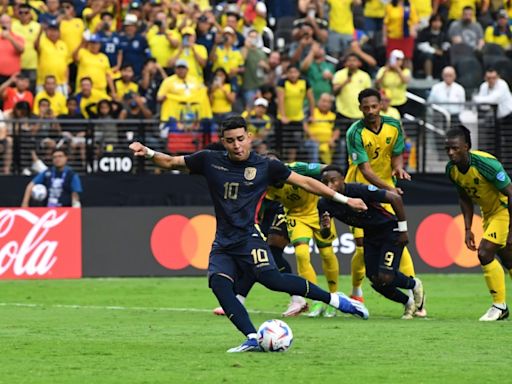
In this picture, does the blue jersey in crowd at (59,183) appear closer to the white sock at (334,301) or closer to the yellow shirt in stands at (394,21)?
the yellow shirt in stands at (394,21)

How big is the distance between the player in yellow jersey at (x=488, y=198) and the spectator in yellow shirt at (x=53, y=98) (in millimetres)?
11029

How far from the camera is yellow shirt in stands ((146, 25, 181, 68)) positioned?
87.1 ft

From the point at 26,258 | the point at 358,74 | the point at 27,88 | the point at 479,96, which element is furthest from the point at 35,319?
the point at 479,96

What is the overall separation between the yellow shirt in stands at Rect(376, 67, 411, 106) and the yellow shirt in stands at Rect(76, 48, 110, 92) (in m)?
5.28

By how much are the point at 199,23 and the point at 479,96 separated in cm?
577

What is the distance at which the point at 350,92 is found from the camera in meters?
25.8

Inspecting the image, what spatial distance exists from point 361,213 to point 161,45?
11883 mm

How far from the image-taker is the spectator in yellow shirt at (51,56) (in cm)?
2531

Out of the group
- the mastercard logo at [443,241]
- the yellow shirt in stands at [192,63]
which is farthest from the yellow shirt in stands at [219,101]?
the mastercard logo at [443,241]

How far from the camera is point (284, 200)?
55.3 feet

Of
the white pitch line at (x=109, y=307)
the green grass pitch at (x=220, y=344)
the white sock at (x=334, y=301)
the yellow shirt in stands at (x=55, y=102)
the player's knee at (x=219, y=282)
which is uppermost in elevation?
the yellow shirt in stands at (x=55, y=102)

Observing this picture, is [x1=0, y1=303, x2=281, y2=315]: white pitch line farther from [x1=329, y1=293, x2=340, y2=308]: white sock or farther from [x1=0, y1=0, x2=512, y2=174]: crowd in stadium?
[x1=0, y1=0, x2=512, y2=174]: crowd in stadium

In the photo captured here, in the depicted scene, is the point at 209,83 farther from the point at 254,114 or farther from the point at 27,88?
the point at 27,88

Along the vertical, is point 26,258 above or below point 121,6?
below
